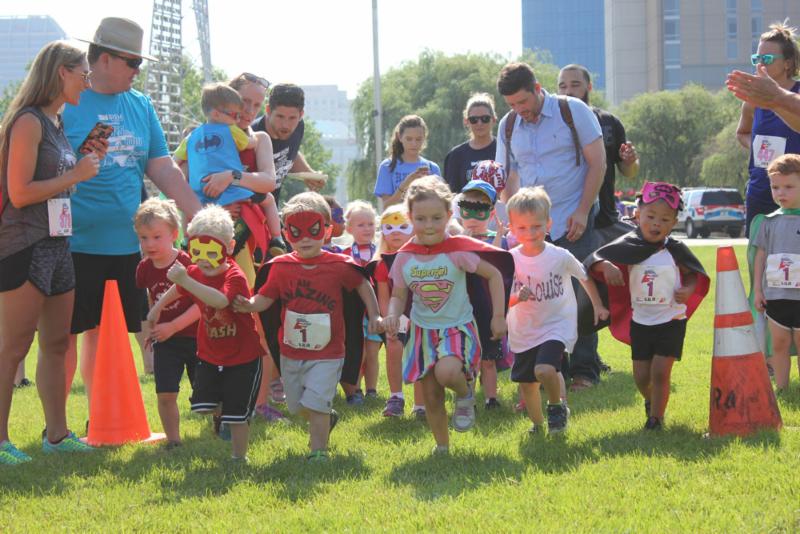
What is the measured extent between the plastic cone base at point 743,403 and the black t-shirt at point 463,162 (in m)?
3.80

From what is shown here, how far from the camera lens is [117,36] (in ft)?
22.1

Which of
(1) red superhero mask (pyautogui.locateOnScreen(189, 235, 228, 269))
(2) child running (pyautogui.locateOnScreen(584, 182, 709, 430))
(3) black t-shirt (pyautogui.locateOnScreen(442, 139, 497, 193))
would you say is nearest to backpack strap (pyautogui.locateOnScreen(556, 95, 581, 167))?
(3) black t-shirt (pyautogui.locateOnScreen(442, 139, 497, 193))

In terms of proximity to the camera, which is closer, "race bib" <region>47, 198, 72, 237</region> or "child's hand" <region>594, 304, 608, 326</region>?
"race bib" <region>47, 198, 72, 237</region>

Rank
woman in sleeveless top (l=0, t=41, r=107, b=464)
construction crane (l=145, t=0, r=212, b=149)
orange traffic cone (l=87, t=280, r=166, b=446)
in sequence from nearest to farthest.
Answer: woman in sleeveless top (l=0, t=41, r=107, b=464)
orange traffic cone (l=87, t=280, r=166, b=446)
construction crane (l=145, t=0, r=212, b=149)

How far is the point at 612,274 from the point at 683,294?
1.46 feet

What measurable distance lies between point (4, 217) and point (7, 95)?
8646 centimetres

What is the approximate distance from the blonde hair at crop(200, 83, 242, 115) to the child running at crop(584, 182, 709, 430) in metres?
2.81

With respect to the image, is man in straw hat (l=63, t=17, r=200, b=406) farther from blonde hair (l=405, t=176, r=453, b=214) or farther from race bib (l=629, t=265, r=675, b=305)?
race bib (l=629, t=265, r=675, b=305)

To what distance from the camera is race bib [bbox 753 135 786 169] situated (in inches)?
304

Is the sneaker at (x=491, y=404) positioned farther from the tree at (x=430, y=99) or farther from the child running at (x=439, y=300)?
the tree at (x=430, y=99)

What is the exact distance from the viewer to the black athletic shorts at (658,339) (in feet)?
20.9

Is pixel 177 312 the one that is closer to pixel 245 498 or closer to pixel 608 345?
pixel 245 498

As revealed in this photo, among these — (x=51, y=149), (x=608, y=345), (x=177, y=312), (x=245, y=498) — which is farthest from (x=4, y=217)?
(x=608, y=345)

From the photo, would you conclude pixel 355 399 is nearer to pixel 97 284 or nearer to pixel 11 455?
pixel 97 284
